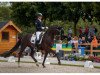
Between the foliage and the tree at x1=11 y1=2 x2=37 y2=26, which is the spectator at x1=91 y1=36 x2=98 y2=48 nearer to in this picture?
the foliage

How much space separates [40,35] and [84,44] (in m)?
9.28

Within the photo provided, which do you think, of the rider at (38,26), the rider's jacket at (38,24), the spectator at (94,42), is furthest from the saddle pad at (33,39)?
the spectator at (94,42)

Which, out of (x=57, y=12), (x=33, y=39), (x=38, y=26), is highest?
(x=57, y=12)

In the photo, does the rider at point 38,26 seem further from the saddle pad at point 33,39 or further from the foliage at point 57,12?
the foliage at point 57,12

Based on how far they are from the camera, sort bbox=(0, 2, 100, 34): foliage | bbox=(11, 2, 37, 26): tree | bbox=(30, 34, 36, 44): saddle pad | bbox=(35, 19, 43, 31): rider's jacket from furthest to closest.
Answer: bbox=(11, 2, 37, 26): tree < bbox=(0, 2, 100, 34): foliage < bbox=(30, 34, 36, 44): saddle pad < bbox=(35, 19, 43, 31): rider's jacket

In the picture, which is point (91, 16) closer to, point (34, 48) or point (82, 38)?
point (82, 38)

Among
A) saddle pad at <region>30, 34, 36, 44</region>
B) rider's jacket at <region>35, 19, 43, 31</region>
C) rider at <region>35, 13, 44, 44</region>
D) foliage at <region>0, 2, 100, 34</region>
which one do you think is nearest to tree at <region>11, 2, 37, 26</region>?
foliage at <region>0, 2, 100, 34</region>

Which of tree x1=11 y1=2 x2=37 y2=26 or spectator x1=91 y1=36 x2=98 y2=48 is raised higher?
tree x1=11 y1=2 x2=37 y2=26

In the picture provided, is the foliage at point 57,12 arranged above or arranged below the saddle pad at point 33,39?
above

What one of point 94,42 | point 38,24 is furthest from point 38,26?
point 94,42

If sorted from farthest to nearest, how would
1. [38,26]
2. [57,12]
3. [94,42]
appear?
1. [57,12]
2. [94,42]
3. [38,26]

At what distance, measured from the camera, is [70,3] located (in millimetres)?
38250

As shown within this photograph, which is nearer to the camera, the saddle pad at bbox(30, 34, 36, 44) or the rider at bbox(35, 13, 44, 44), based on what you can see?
the rider at bbox(35, 13, 44, 44)

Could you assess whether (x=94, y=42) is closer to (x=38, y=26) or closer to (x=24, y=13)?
(x=38, y=26)
